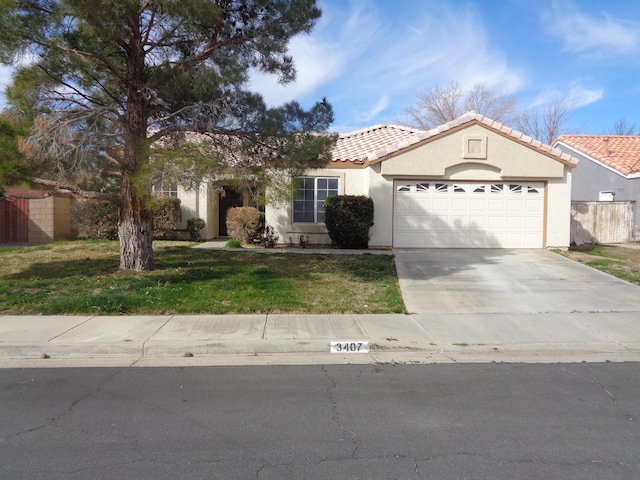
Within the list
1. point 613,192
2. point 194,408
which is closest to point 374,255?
point 194,408

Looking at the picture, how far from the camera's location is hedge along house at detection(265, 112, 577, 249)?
50.7 ft

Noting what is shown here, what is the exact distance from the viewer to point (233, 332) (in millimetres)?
7273

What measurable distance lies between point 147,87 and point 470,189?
33.7 feet

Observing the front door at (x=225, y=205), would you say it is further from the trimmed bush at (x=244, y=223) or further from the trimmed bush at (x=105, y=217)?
the trimmed bush at (x=244, y=223)

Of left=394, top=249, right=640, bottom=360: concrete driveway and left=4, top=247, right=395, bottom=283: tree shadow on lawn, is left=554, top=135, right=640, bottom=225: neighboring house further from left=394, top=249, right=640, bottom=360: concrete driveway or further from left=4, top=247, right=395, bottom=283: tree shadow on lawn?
left=4, top=247, right=395, bottom=283: tree shadow on lawn

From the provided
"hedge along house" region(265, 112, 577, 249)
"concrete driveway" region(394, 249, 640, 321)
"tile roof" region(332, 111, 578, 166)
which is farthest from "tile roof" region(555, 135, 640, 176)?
"concrete driveway" region(394, 249, 640, 321)

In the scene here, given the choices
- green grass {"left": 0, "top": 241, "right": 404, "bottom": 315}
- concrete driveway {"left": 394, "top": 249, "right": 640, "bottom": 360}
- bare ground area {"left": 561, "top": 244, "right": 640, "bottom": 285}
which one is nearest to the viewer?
concrete driveway {"left": 394, "top": 249, "right": 640, "bottom": 360}

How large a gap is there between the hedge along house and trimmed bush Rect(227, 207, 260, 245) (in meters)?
1.25

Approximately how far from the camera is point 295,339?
695 centimetres

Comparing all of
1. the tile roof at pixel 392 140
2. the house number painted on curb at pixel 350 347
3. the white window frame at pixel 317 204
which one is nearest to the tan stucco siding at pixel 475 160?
the tile roof at pixel 392 140

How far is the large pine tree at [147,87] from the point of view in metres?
8.64

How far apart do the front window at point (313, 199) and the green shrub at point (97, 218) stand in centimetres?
613

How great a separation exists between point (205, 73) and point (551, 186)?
11528 millimetres

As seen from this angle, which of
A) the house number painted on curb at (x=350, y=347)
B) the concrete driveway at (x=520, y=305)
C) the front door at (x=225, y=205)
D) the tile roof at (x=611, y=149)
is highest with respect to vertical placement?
the tile roof at (x=611, y=149)
